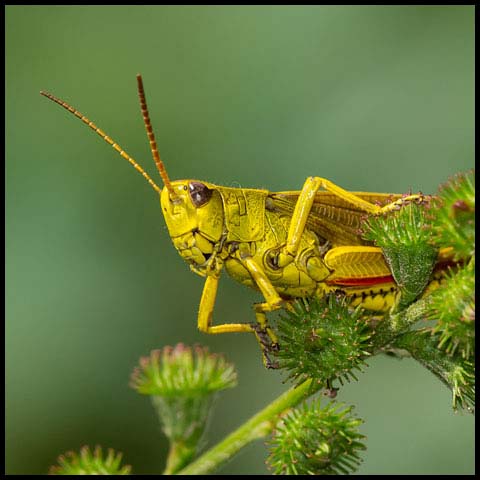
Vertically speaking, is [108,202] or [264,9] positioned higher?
[264,9]

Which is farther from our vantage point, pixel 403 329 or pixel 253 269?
pixel 253 269

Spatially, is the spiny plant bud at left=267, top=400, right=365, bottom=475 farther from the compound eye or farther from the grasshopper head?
the compound eye

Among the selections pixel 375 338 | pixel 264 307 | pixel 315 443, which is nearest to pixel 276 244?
pixel 264 307

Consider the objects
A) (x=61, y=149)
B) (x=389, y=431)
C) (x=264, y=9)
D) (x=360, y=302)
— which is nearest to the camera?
(x=360, y=302)

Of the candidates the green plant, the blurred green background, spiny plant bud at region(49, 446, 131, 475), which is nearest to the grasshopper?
the green plant

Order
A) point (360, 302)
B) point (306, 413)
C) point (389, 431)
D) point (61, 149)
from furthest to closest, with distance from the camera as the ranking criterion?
point (61, 149) < point (389, 431) < point (360, 302) < point (306, 413)

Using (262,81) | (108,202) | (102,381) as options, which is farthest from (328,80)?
(102,381)

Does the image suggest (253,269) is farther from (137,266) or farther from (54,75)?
(54,75)

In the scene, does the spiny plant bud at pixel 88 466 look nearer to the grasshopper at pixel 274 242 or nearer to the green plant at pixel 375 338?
the green plant at pixel 375 338
